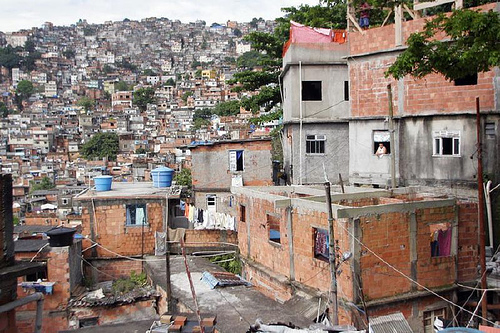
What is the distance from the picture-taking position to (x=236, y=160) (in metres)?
23.4

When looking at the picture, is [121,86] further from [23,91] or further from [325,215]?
[325,215]

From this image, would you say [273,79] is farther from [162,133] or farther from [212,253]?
[162,133]

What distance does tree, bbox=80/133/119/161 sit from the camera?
82.0 meters

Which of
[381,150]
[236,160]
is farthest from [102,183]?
[381,150]

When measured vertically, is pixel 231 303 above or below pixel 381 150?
below

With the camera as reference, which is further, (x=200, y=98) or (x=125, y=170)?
(x=200, y=98)

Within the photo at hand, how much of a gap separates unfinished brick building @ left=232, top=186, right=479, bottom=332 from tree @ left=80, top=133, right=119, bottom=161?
7038cm

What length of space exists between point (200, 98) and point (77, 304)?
364 ft

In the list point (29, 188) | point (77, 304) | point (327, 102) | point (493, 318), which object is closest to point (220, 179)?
point (327, 102)

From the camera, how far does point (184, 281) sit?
16.9 meters

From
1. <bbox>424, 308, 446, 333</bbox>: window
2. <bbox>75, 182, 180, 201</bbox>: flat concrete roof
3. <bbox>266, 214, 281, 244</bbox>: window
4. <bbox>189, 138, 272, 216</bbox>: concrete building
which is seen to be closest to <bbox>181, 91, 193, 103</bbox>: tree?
<bbox>189, 138, 272, 216</bbox>: concrete building

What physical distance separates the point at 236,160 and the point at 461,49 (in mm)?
13325

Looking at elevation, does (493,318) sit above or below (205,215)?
below

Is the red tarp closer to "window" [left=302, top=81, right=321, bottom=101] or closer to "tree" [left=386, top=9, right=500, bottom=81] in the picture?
"window" [left=302, top=81, right=321, bottom=101]
